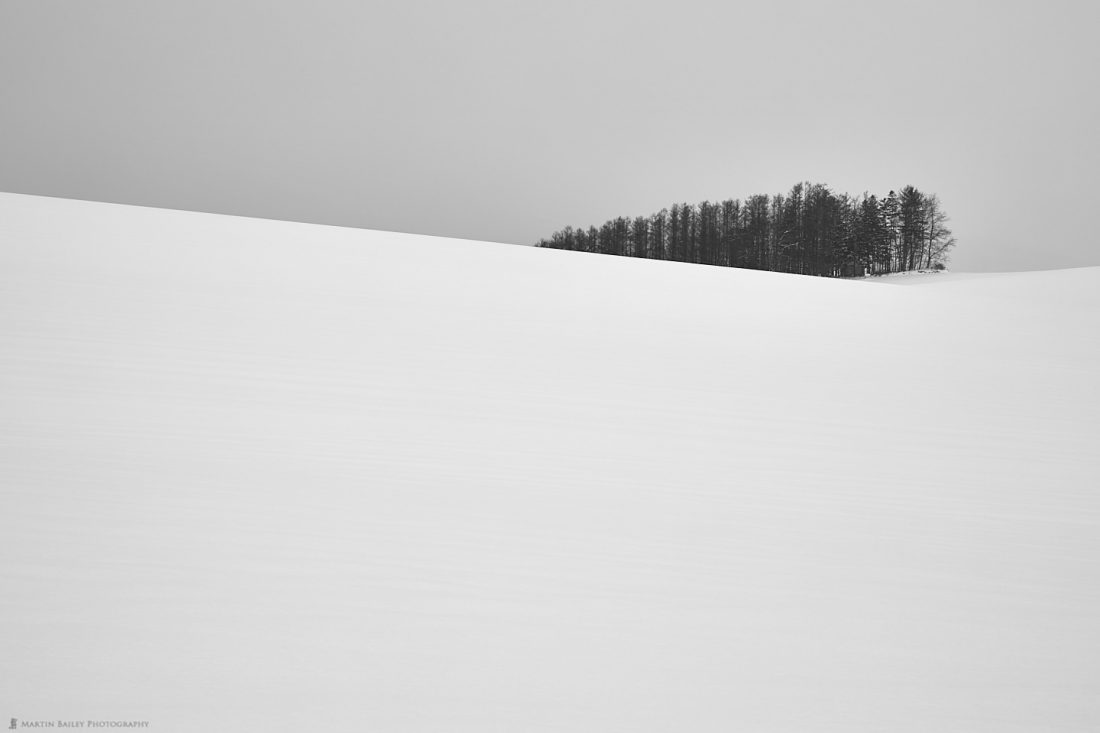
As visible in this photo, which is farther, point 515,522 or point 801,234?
point 801,234

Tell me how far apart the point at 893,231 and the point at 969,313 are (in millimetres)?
21887

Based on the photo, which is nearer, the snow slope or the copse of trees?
the snow slope

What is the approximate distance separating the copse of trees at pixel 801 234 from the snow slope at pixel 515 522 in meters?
21.6

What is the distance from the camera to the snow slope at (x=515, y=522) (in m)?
0.99

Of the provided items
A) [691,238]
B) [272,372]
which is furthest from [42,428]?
[691,238]

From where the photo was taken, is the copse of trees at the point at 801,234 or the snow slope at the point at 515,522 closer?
the snow slope at the point at 515,522

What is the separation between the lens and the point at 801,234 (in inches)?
947

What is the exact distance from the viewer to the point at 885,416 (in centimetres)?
214

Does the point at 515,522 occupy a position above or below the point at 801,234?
below

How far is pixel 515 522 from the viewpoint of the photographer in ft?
4.57

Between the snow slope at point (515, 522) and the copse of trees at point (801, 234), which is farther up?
the copse of trees at point (801, 234)

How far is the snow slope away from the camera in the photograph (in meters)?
0.99

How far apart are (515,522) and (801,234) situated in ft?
81.7

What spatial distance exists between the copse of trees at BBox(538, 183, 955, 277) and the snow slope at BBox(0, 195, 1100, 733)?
21.6 meters
